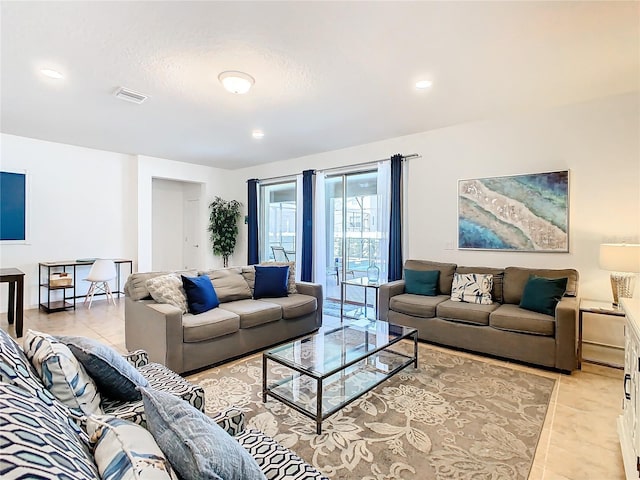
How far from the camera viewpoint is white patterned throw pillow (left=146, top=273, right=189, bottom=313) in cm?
311

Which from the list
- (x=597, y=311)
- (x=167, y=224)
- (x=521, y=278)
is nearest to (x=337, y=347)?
(x=521, y=278)

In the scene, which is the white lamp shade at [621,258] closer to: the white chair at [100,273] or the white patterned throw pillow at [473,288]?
the white patterned throw pillow at [473,288]

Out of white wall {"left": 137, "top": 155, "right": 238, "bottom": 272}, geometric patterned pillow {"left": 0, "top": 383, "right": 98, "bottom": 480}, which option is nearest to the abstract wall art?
geometric patterned pillow {"left": 0, "top": 383, "right": 98, "bottom": 480}

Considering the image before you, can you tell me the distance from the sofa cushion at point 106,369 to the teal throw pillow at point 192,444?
1.97ft

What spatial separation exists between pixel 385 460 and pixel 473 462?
50 cm

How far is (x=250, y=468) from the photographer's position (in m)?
0.91

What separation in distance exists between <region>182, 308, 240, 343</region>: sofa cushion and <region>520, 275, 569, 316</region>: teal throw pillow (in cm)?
292

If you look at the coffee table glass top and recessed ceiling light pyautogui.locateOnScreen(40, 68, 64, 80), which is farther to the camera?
recessed ceiling light pyautogui.locateOnScreen(40, 68, 64, 80)

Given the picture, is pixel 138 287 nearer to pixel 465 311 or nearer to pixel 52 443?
pixel 52 443

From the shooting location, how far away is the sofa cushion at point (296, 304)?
381 cm

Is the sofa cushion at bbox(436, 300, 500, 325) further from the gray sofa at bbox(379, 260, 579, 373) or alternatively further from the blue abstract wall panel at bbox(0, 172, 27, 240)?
the blue abstract wall panel at bbox(0, 172, 27, 240)

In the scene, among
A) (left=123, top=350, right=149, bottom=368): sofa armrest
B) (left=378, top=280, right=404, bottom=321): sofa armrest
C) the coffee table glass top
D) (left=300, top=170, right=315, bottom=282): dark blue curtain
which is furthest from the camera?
(left=300, top=170, right=315, bottom=282): dark blue curtain

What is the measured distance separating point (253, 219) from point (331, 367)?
5.13 metres

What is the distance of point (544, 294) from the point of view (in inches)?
130
